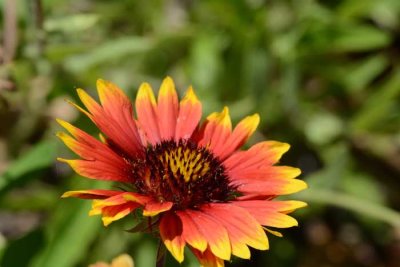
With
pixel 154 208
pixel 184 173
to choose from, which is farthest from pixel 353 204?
pixel 154 208

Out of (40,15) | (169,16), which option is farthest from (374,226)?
(40,15)

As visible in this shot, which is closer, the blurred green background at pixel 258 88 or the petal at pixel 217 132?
the petal at pixel 217 132

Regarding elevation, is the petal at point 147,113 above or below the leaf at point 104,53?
below

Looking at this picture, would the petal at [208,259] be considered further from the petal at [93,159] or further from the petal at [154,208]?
the petal at [93,159]

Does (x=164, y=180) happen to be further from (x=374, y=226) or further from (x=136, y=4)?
(x=136, y=4)

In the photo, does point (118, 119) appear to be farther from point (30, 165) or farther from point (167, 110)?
point (30, 165)

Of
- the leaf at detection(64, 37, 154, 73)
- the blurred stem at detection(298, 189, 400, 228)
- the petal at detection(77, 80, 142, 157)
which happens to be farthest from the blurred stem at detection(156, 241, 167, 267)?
the leaf at detection(64, 37, 154, 73)

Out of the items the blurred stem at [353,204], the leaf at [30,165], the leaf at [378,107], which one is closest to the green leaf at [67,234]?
the leaf at [30,165]
